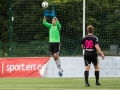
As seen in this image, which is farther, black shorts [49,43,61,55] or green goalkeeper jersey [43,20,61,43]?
green goalkeeper jersey [43,20,61,43]

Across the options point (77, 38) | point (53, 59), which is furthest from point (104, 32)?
point (53, 59)

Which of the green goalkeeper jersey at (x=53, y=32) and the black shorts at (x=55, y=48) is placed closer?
the black shorts at (x=55, y=48)

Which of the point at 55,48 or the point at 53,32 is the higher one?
the point at 53,32

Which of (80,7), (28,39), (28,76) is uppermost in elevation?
(80,7)

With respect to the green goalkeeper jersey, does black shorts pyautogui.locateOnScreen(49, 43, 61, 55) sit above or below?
below

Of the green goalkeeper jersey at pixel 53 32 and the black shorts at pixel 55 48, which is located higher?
the green goalkeeper jersey at pixel 53 32

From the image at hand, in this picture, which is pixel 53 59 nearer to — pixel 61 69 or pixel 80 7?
pixel 61 69

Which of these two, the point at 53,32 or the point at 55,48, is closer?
the point at 55,48

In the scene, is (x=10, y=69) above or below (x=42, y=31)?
below

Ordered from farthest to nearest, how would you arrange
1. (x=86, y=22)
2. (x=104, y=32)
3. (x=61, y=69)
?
(x=86, y=22)
(x=104, y=32)
(x=61, y=69)

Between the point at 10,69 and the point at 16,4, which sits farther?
the point at 16,4

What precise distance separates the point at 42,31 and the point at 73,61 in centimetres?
341

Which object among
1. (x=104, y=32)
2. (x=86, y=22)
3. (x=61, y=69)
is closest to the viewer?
(x=61, y=69)

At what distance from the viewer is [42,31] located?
76.7 ft
